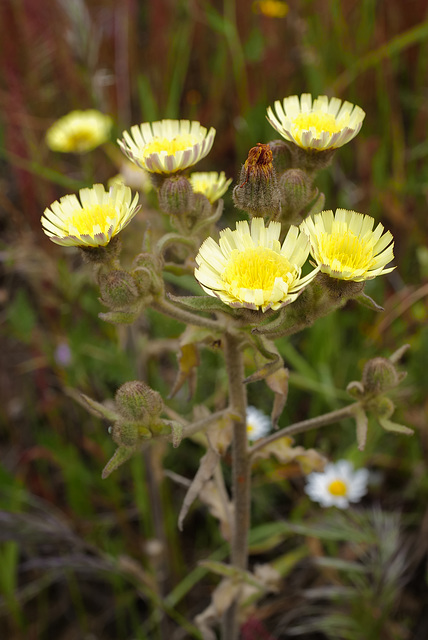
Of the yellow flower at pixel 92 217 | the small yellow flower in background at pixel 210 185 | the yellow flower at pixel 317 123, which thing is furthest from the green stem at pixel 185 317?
the yellow flower at pixel 317 123

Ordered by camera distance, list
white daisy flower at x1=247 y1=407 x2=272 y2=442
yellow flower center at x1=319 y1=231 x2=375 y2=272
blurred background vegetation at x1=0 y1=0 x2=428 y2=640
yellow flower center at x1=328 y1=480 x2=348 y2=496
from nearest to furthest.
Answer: yellow flower center at x1=319 y1=231 x2=375 y2=272
blurred background vegetation at x1=0 y1=0 x2=428 y2=640
yellow flower center at x1=328 y1=480 x2=348 y2=496
white daisy flower at x1=247 y1=407 x2=272 y2=442

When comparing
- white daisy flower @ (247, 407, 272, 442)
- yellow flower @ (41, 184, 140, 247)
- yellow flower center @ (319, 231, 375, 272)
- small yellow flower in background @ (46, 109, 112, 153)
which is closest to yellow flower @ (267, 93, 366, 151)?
yellow flower center @ (319, 231, 375, 272)

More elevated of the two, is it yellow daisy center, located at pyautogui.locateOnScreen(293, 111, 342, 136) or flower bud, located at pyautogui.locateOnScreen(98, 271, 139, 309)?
yellow daisy center, located at pyautogui.locateOnScreen(293, 111, 342, 136)

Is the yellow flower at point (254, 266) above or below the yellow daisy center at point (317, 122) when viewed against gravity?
below

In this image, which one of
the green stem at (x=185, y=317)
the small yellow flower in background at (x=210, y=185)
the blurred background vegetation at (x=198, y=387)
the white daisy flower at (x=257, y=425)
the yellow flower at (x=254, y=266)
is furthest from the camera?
the white daisy flower at (x=257, y=425)

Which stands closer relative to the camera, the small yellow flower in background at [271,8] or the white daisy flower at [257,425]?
the white daisy flower at [257,425]

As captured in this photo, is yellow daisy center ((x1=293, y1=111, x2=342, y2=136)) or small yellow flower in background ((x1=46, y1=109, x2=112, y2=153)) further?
small yellow flower in background ((x1=46, y1=109, x2=112, y2=153))

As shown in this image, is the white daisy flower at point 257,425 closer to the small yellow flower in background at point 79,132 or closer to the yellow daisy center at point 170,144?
the yellow daisy center at point 170,144

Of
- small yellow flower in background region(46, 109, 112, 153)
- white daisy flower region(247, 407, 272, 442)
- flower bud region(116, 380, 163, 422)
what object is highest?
small yellow flower in background region(46, 109, 112, 153)

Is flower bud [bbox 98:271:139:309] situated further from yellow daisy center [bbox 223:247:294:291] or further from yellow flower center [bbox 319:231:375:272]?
yellow flower center [bbox 319:231:375:272]
